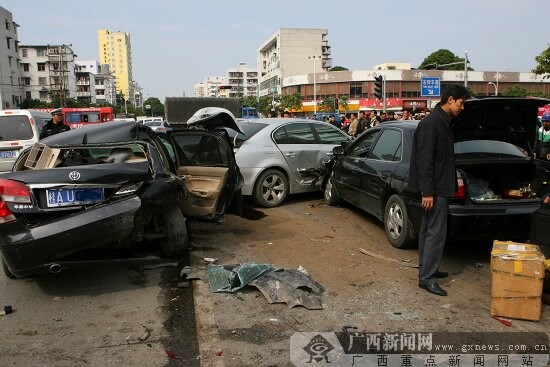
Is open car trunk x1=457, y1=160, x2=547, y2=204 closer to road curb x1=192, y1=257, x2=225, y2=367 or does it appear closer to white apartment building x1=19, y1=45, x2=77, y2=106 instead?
road curb x1=192, y1=257, x2=225, y2=367

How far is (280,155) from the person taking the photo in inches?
319

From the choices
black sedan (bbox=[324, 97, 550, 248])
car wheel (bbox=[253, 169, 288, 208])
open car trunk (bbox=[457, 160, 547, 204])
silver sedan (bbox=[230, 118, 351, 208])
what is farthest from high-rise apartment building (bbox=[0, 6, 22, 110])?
open car trunk (bbox=[457, 160, 547, 204])

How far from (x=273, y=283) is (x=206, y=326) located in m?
0.85

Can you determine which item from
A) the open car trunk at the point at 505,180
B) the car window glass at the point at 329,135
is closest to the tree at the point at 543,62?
the car window glass at the point at 329,135

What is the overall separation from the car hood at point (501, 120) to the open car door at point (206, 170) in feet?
9.15

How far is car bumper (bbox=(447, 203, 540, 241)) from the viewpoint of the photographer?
4.75 metres

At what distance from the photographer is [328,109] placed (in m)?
75.5

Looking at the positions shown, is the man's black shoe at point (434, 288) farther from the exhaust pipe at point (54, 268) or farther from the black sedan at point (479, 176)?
the exhaust pipe at point (54, 268)

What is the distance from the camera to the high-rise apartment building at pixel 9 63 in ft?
236

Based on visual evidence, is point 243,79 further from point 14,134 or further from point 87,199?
point 87,199

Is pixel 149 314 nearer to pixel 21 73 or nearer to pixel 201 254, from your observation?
pixel 201 254

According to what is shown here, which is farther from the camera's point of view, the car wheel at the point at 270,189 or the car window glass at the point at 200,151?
the car wheel at the point at 270,189

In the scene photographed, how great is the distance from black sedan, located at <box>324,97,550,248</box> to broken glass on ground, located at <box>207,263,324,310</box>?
1521mm

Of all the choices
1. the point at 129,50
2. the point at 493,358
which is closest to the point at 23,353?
the point at 493,358
